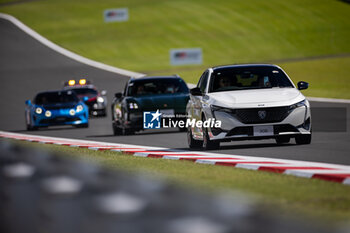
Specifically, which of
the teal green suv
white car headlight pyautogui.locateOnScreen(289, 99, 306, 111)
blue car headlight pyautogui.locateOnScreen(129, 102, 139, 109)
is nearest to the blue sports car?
the teal green suv

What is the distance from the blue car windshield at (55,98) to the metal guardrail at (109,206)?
22.6 meters

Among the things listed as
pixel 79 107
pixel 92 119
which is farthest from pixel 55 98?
pixel 92 119

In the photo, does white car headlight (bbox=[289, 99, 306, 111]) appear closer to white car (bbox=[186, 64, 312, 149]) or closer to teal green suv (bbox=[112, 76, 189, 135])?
white car (bbox=[186, 64, 312, 149])

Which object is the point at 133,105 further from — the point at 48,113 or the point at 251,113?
the point at 251,113

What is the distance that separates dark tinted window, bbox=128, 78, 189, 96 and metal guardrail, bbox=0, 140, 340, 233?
54.5ft

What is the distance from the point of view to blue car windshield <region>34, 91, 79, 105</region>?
2776 cm

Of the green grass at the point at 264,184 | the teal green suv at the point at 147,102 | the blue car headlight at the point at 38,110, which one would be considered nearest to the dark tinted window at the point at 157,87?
the teal green suv at the point at 147,102

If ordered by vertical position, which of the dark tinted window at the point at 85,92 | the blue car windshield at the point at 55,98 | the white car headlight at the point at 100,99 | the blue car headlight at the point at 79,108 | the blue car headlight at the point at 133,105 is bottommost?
the white car headlight at the point at 100,99

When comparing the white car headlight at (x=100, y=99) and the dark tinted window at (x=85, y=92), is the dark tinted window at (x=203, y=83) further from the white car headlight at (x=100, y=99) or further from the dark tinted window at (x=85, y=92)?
the dark tinted window at (x=85, y=92)

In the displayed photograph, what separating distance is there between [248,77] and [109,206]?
11846 millimetres

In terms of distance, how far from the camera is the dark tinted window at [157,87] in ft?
72.0

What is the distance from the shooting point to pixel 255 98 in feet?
48.1

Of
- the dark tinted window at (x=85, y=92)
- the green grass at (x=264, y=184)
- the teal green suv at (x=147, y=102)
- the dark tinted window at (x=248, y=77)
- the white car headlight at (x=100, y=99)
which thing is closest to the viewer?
the green grass at (x=264, y=184)

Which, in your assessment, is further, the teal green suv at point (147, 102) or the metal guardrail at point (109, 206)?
the teal green suv at point (147, 102)
